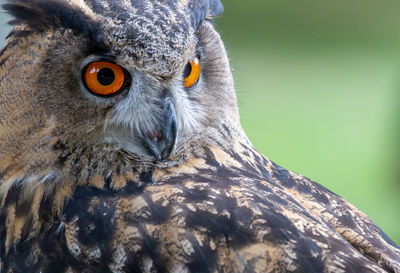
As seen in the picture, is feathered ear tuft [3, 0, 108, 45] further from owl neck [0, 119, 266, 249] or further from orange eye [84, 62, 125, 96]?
owl neck [0, 119, 266, 249]

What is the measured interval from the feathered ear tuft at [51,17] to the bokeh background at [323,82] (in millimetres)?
2570

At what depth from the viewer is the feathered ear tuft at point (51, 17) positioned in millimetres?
1205

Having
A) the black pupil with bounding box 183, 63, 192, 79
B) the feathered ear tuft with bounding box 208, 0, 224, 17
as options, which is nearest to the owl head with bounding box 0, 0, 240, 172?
the black pupil with bounding box 183, 63, 192, 79

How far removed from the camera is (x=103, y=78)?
4.11 feet

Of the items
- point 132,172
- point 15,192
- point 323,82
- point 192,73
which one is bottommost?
point 323,82

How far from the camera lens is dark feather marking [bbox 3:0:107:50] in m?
1.20

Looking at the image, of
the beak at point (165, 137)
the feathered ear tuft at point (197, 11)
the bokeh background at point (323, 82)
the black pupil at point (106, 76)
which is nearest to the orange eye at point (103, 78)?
the black pupil at point (106, 76)

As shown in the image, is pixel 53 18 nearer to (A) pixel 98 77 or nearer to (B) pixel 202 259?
(A) pixel 98 77

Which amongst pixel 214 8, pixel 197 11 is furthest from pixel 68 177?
pixel 214 8

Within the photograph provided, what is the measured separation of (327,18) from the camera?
12.8 feet

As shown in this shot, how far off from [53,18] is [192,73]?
386 mm

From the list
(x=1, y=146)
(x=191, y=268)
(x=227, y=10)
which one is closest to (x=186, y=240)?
(x=191, y=268)

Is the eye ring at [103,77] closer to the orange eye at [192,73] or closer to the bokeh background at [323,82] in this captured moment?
the orange eye at [192,73]

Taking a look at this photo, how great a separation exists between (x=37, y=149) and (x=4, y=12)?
365 mm
